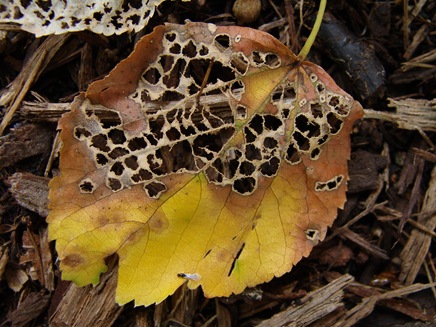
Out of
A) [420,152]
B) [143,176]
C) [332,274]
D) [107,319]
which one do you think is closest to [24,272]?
[107,319]

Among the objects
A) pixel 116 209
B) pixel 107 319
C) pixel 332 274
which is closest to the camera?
pixel 116 209

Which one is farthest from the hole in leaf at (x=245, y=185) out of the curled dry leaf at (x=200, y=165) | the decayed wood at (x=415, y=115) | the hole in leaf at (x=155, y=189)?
the decayed wood at (x=415, y=115)

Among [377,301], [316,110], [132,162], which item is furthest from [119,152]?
[377,301]

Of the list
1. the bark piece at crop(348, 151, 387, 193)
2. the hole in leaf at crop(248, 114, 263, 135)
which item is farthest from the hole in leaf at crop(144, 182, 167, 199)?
the bark piece at crop(348, 151, 387, 193)

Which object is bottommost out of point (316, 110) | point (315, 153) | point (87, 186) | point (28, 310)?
point (28, 310)

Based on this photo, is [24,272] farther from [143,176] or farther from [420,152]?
[420,152]

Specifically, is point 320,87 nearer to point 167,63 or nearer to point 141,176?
point 167,63

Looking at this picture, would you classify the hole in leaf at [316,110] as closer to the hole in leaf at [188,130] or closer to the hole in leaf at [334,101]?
the hole in leaf at [334,101]

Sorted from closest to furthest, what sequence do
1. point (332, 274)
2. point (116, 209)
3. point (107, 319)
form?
point (116, 209) → point (107, 319) → point (332, 274)
